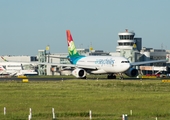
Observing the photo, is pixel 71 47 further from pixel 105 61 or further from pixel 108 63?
pixel 108 63

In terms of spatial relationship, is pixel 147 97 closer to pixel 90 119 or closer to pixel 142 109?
pixel 142 109

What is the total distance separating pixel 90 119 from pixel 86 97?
59.7 feet

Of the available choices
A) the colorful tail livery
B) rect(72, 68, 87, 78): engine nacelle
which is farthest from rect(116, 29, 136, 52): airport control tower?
rect(72, 68, 87, 78): engine nacelle

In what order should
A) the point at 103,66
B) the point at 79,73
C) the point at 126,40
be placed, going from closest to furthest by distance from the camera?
1. the point at 103,66
2. the point at 79,73
3. the point at 126,40

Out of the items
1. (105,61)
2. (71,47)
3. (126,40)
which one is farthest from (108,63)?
(126,40)

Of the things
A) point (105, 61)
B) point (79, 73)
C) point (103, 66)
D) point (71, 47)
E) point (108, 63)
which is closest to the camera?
point (108, 63)

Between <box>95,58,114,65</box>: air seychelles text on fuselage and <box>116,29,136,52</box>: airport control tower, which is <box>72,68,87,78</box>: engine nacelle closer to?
<box>95,58,114,65</box>: air seychelles text on fuselage

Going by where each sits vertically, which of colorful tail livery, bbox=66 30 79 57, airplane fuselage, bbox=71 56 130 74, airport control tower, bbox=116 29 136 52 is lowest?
airplane fuselage, bbox=71 56 130 74

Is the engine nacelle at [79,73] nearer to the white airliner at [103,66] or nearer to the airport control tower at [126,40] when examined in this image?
the white airliner at [103,66]

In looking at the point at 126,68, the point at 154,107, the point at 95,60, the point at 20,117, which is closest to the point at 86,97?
the point at 154,107

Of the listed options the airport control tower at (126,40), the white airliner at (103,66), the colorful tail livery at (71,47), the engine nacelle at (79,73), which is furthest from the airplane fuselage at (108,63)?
the airport control tower at (126,40)

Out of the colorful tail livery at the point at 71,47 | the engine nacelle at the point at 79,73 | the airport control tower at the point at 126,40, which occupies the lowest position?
the engine nacelle at the point at 79,73

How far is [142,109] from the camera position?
3728 centimetres

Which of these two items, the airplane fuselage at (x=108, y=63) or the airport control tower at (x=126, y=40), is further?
the airport control tower at (x=126, y=40)
